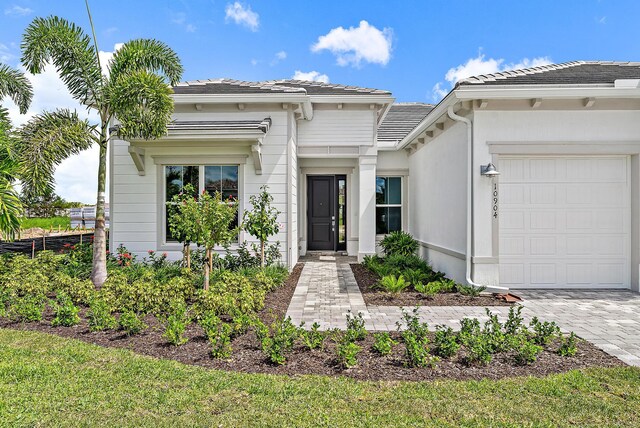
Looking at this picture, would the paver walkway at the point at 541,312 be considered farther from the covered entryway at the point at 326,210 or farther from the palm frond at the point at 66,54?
the palm frond at the point at 66,54

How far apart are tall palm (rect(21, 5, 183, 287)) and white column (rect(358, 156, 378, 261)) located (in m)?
5.49

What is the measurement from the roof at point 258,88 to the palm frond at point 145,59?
0.87 m

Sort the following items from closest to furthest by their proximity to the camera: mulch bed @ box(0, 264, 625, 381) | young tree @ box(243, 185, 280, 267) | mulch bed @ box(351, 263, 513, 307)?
1. mulch bed @ box(0, 264, 625, 381)
2. mulch bed @ box(351, 263, 513, 307)
3. young tree @ box(243, 185, 280, 267)

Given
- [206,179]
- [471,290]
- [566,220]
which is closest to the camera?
[471,290]

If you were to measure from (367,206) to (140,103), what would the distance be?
632 cm

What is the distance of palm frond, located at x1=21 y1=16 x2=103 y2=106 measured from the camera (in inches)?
264

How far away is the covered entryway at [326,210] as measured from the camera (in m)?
12.3

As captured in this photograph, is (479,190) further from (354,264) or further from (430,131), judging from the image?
(354,264)

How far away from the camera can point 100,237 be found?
692cm

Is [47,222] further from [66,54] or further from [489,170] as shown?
[489,170]

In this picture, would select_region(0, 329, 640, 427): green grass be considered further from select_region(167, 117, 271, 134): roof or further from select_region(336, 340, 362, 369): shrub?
select_region(167, 117, 271, 134): roof

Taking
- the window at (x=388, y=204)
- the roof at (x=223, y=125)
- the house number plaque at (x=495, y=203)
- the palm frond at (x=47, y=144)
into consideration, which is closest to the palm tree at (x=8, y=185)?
the palm frond at (x=47, y=144)

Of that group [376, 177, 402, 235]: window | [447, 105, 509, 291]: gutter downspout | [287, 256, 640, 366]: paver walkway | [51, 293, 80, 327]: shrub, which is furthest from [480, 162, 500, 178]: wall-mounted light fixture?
[51, 293, 80, 327]: shrub

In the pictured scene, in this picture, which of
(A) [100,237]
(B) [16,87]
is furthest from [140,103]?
(B) [16,87]
